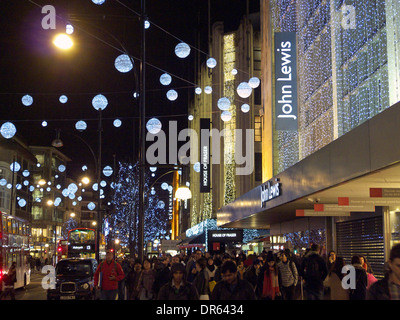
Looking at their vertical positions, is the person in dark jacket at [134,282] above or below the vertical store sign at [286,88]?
below

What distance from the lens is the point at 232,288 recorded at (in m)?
8.38

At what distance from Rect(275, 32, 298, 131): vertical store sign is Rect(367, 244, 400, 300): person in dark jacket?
70.2ft

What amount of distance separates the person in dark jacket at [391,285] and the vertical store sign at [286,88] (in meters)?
21.4

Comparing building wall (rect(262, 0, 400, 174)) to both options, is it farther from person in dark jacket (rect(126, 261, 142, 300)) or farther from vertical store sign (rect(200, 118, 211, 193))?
vertical store sign (rect(200, 118, 211, 193))

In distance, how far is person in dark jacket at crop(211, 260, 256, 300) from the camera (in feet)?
27.0

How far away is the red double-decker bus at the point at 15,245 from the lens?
88.2 ft

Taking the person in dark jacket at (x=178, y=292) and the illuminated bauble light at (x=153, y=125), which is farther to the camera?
the illuminated bauble light at (x=153, y=125)

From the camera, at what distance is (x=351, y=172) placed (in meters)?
14.2

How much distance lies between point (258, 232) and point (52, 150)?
245ft

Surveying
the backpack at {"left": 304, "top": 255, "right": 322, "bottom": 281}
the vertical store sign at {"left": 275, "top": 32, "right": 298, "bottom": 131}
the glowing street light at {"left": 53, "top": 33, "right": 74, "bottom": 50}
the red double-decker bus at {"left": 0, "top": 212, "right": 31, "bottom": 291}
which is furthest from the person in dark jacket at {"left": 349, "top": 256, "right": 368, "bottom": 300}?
the red double-decker bus at {"left": 0, "top": 212, "right": 31, "bottom": 291}

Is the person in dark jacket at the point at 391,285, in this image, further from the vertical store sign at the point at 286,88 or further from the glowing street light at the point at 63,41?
the vertical store sign at the point at 286,88

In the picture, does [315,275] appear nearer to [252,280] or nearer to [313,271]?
[313,271]

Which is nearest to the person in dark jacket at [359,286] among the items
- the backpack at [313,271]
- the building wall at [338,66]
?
the backpack at [313,271]

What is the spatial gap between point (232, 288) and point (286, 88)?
20.5 meters
